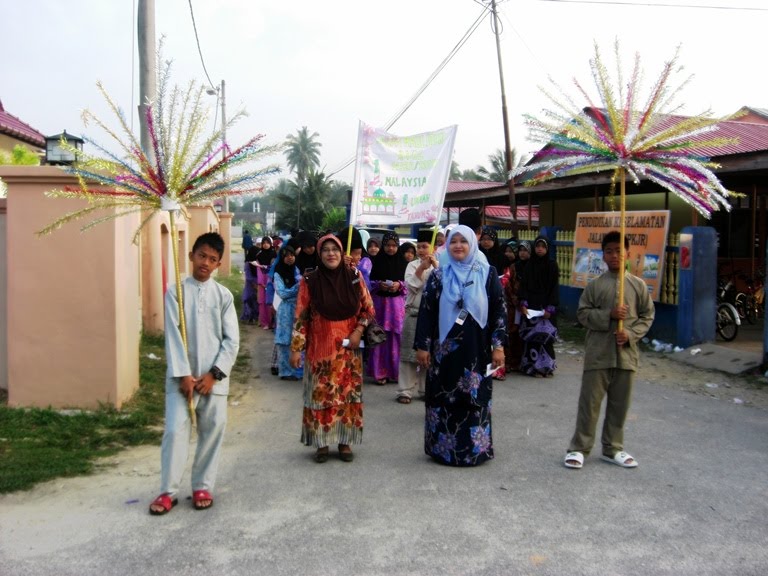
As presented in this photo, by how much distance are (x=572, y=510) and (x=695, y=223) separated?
770 cm

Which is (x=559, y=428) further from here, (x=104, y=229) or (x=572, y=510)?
(x=104, y=229)

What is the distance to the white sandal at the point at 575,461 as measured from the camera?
5145mm

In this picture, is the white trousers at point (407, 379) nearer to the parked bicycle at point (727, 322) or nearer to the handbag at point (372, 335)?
the handbag at point (372, 335)

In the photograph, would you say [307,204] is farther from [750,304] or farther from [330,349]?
[330,349]

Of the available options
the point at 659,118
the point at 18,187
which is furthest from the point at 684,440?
the point at 18,187

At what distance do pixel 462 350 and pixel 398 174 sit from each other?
103 inches

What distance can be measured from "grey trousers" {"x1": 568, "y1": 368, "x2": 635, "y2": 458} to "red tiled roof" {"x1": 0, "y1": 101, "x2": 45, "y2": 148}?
545 inches

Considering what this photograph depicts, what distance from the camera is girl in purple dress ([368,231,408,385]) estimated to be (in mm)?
8297

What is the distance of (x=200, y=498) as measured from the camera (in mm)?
4352

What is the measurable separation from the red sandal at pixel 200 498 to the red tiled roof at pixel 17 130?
43.7ft

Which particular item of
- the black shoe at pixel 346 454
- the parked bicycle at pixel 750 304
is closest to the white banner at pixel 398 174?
the black shoe at pixel 346 454

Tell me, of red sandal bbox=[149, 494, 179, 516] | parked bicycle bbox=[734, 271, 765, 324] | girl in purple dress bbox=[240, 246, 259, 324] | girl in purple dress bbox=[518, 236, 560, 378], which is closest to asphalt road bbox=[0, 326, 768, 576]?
red sandal bbox=[149, 494, 179, 516]

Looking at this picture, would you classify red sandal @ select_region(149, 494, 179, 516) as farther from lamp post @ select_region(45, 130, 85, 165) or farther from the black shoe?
lamp post @ select_region(45, 130, 85, 165)

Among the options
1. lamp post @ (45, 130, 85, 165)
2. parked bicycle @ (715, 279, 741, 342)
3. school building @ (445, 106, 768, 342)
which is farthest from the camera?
school building @ (445, 106, 768, 342)
